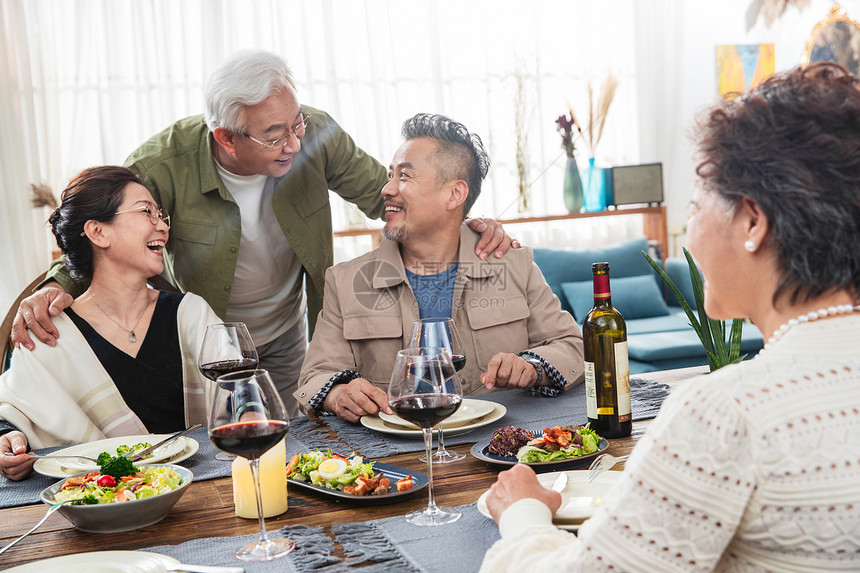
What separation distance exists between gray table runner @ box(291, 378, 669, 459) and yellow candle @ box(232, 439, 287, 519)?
28cm

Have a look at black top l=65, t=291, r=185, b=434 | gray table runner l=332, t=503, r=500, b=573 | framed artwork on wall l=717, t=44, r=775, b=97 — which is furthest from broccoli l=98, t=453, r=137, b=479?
framed artwork on wall l=717, t=44, r=775, b=97

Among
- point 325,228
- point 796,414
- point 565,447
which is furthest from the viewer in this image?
point 325,228

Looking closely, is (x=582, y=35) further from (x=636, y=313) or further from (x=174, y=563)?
(x=174, y=563)

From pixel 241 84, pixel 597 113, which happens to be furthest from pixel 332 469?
pixel 597 113

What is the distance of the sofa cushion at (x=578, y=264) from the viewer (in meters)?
5.13

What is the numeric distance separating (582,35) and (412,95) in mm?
1389

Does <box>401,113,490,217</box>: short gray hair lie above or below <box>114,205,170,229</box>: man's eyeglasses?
above

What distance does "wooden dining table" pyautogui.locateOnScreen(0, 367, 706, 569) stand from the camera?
3.65 ft

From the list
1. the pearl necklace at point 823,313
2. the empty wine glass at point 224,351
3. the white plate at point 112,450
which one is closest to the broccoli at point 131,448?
the white plate at point 112,450

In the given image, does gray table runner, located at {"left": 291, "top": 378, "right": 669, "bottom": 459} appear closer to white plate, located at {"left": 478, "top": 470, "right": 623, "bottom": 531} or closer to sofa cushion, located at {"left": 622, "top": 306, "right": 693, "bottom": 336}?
white plate, located at {"left": 478, "top": 470, "right": 623, "bottom": 531}

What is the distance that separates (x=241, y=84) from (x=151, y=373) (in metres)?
0.92

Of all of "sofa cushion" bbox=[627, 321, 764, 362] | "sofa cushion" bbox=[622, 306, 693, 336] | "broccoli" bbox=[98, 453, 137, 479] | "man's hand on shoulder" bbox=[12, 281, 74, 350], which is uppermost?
"man's hand on shoulder" bbox=[12, 281, 74, 350]

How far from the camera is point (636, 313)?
518 centimetres

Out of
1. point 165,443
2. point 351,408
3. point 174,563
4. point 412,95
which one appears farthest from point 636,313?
point 174,563
